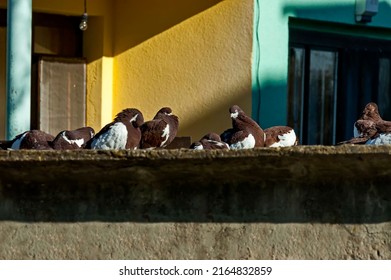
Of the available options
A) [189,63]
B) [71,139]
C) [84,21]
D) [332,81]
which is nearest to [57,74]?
[84,21]

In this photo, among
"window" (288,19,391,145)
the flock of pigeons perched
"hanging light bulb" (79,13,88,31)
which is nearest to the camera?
the flock of pigeons perched

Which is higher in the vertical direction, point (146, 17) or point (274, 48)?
point (146, 17)

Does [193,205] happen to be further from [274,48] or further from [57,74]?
[57,74]

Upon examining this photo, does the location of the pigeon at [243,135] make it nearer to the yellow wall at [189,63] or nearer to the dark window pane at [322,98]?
the yellow wall at [189,63]

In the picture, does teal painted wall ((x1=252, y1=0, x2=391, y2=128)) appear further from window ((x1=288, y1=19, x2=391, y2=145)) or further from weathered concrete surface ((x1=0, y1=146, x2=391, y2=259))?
weathered concrete surface ((x1=0, y1=146, x2=391, y2=259))

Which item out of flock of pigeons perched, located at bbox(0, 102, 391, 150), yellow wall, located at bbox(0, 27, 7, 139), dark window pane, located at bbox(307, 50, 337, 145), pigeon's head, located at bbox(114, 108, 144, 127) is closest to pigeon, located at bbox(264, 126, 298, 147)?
flock of pigeons perched, located at bbox(0, 102, 391, 150)

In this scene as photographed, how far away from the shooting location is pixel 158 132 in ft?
28.6

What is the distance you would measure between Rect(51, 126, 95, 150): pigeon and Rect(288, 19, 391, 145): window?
14.2 feet

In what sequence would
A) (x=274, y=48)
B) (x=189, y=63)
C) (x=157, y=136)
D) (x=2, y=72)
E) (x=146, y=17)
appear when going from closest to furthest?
(x=157, y=136) < (x=274, y=48) < (x=189, y=63) < (x=2, y=72) < (x=146, y=17)

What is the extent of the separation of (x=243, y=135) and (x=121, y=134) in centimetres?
95

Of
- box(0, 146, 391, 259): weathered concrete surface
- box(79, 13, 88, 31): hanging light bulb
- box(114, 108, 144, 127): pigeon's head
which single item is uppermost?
box(79, 13, 88, 31): hanging light bulb

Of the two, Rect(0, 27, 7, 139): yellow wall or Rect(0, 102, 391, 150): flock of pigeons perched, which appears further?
Rect(0, 27, 7, 139): yellow wall

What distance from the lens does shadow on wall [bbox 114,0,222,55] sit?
11.9 meters

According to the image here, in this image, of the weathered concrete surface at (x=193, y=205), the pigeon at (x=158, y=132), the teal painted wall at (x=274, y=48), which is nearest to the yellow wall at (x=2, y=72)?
the teal painted wall at (x=274, y=48)
